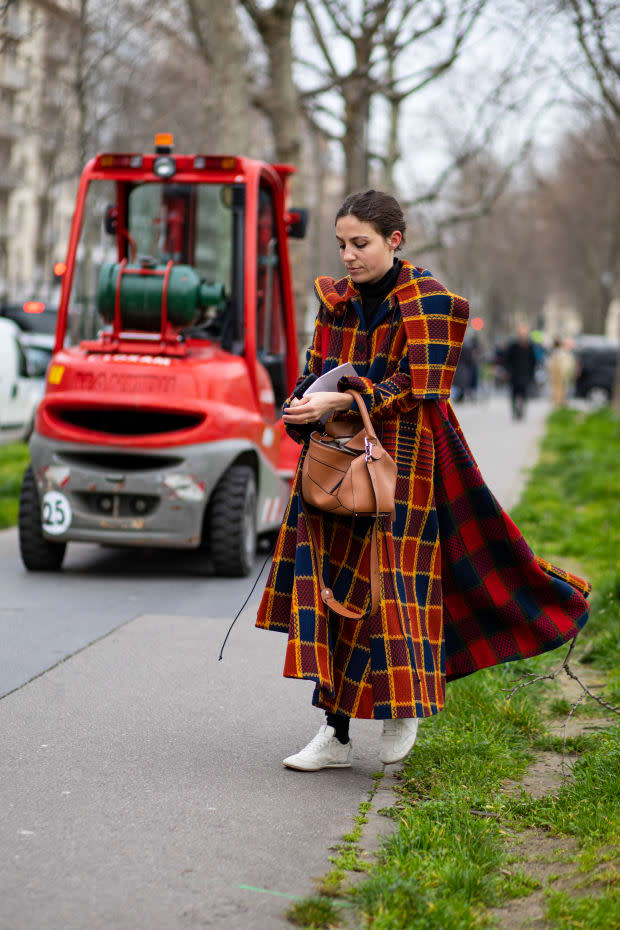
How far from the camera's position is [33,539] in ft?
28.3

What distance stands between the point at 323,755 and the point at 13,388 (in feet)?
40.6

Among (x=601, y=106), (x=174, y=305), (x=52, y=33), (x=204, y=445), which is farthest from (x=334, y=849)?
(x=52, y=33)

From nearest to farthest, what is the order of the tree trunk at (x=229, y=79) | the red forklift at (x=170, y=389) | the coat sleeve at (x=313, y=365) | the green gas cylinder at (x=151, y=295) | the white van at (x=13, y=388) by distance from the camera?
the coat sleeve at (x=313, y=365) < the red forklift at (x=170, y=389) < the green gas cylinder at (x=151, y=295) < the tree trunk at (x=229, y=79) < the white van at (x=13, y=388)

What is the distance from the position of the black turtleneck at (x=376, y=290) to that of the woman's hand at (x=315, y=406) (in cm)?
37

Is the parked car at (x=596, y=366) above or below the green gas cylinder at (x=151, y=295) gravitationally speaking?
below

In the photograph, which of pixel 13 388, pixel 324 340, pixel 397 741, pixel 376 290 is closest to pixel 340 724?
pixel 397 741

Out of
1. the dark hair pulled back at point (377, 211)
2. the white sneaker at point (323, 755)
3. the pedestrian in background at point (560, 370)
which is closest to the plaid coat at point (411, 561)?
the dark hair pulled back at point (377, 211)

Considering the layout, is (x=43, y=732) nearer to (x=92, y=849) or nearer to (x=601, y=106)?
(x=92, y=849)

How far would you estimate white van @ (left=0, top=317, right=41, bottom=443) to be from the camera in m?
16.3

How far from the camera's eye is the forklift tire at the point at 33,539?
28.2 ft

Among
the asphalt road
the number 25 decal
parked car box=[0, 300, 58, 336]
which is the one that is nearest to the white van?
parked car box=[0, 300, 58, 336]

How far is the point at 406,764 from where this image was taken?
15.5 feet

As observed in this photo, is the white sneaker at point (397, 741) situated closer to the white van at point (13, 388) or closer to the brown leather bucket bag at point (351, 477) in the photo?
the brown leather bucket bag at point (351, 477)

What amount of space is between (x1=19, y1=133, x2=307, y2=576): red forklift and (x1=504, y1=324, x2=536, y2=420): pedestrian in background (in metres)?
19.1
